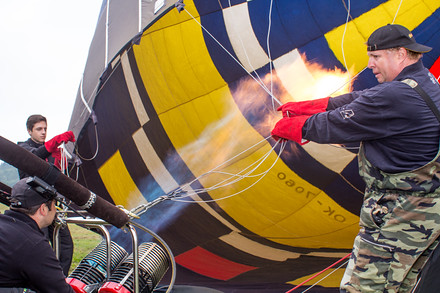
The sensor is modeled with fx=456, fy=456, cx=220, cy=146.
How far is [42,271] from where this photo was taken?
1.83 m

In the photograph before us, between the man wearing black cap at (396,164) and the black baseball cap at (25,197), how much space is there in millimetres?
1270

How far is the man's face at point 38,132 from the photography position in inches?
156

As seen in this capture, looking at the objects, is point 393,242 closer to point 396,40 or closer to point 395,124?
point 395,124

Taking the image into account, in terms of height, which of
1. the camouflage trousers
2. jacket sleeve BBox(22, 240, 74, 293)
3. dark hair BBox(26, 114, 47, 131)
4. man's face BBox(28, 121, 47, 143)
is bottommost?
the camouflage trousers

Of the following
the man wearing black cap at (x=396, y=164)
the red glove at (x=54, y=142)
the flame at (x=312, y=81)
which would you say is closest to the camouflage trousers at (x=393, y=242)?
the man wearing black cap at (x=396, y=164)

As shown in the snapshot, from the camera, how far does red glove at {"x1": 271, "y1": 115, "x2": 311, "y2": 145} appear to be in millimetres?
2121

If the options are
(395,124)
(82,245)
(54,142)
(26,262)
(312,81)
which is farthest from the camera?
(82,245)

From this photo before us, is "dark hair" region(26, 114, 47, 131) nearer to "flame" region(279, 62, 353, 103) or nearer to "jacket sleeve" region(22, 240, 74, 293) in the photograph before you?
"flame" region(279, 62, 353, 103)

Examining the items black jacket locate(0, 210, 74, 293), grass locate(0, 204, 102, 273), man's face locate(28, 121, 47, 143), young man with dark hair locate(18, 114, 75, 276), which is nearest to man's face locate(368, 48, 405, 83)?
black jacket locate(0, 210, 74, 293)

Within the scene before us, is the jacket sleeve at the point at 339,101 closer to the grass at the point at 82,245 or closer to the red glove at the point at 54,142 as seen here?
the red glove at the point at 54,142

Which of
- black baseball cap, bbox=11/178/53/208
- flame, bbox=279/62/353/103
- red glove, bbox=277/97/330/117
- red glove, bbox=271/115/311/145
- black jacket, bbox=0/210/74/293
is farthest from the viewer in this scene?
flame, bbox=279/62/353/103

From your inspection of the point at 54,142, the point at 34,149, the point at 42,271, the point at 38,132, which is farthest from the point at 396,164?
the point at 38,132

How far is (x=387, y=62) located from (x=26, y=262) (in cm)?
176

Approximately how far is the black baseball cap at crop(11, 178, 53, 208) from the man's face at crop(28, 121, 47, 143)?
6.94 feet
